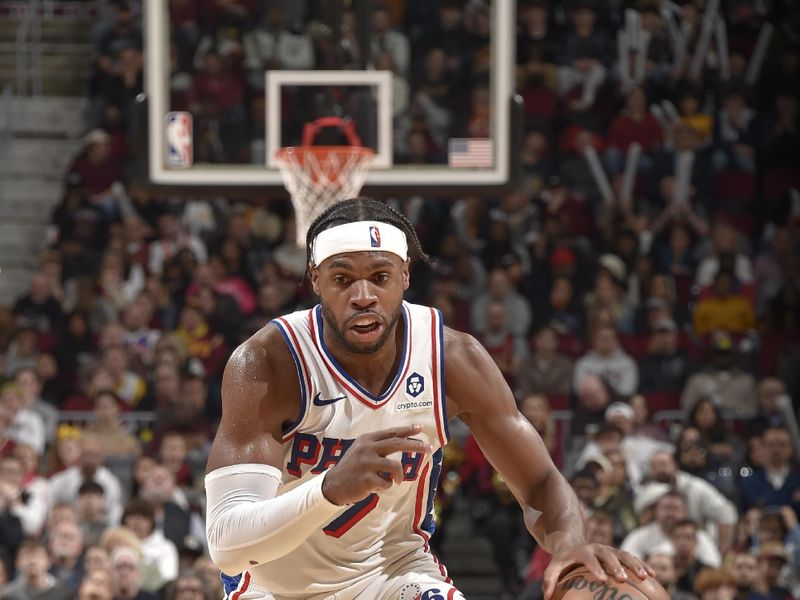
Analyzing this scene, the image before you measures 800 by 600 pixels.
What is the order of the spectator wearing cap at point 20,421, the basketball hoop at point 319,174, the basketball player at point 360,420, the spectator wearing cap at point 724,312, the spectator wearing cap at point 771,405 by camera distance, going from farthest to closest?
the spectator wearing cap at point 724,312
the spectator wearing cap at point 771,405
the spectator wearing cap at point 20,421
the basketball hoop at point 319,174
the basketball player at point 360,420

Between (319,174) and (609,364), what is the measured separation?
137 inches

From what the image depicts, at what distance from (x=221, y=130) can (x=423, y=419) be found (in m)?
5.40

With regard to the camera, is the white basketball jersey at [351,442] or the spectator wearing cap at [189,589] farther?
the spectator wearing cap at [189,589]

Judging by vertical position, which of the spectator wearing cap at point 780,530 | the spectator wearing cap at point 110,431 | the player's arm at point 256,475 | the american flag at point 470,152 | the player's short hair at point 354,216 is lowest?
the spectator wearing cap at point 780,530

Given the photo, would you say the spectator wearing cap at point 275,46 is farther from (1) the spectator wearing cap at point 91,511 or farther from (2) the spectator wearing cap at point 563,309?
(2) the spectator wearing cap at point 563,309

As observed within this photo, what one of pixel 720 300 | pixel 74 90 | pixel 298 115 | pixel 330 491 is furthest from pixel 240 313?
pixel 330 491

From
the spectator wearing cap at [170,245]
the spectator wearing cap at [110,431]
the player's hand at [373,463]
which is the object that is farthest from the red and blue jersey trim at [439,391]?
the spectator wearing cap at [170,245]

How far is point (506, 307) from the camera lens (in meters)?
11.9

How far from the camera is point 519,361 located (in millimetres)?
11180

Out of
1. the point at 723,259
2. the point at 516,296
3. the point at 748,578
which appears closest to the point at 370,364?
the point at 748,578

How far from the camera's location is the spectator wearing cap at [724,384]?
36.7 ft

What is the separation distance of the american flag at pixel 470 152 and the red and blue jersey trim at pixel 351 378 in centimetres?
473

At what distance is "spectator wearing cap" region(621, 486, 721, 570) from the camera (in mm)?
9055

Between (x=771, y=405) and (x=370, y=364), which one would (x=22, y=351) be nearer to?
(x=771, y=405)
